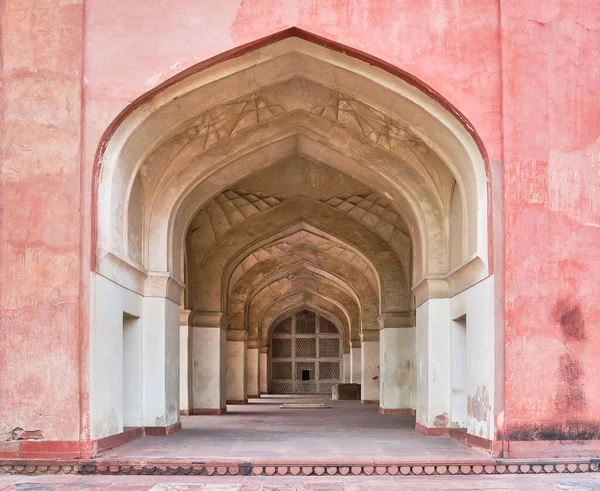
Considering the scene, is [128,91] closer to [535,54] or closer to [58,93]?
[58,93]

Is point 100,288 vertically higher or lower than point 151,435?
higher

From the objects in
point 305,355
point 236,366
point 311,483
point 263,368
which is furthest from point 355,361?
point 311,483

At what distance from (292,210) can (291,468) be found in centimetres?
742

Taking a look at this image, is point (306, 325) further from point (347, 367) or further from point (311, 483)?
point (311, 483)

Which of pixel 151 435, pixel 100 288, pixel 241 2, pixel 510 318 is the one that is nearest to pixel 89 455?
pixel 100 288

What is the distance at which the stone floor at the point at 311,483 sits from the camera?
20.0 ft

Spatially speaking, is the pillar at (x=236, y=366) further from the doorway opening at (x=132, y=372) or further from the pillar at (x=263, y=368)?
the doorway opening at (x=132, y=372)

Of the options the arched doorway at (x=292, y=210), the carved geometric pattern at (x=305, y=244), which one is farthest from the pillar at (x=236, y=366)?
the arched doorway at (x=292, y=210)

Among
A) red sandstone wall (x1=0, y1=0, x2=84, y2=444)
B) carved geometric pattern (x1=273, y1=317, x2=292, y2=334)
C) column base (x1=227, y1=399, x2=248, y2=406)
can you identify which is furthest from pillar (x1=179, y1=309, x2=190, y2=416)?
carved geometric pattern (x1=273, y1=317, x2=292, y2=334)

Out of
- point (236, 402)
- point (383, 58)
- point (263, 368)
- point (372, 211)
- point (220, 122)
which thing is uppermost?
point (383, 58)

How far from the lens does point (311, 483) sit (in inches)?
251

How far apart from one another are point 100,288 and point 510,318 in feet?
11.6

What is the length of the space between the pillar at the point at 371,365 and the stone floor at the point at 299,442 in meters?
5.05

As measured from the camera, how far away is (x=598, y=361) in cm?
707
